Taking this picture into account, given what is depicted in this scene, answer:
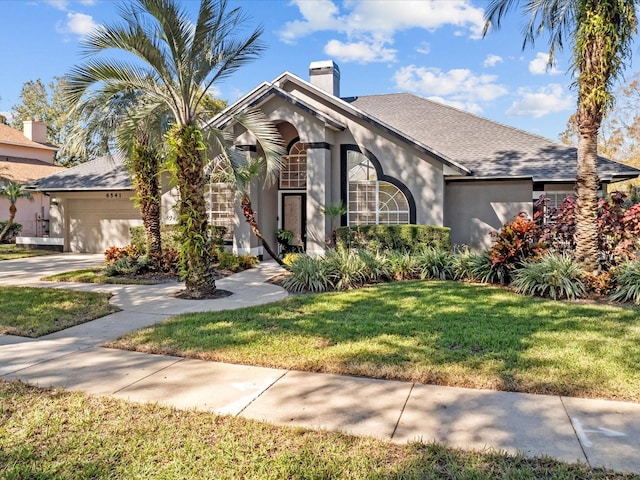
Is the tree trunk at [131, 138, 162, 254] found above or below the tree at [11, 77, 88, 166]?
below

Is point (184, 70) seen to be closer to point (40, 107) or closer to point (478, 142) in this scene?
point (478, 142)

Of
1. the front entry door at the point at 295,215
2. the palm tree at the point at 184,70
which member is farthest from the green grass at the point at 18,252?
the palm tree at the point at 184,70

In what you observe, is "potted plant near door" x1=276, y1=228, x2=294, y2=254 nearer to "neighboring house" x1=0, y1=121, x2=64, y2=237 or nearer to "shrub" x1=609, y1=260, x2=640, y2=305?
"shrub" x1=609, y1=260, x2=640, y2=305

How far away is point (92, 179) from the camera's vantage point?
1997 cm

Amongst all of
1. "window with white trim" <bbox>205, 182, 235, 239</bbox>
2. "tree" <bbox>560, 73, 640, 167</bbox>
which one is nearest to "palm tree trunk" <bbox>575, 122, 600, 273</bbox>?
"window with white trim" <bbox>205, 182, 235, 239</bbox>

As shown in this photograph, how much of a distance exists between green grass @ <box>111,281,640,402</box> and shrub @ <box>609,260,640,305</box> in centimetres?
69

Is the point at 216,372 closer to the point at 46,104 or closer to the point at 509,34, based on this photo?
the point at 509,34

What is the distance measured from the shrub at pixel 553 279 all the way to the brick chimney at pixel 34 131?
37.7 metres

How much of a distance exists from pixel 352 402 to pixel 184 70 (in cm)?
813

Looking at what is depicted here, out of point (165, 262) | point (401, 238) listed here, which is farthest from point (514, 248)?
point (165, 262)

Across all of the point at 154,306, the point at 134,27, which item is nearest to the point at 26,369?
the point at 154,306

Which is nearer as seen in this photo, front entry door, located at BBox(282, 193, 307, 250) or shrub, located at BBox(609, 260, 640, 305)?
shrub, located at BBox(609, 260, 640, 305)

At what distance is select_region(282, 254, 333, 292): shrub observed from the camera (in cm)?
1091

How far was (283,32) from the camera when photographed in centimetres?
1622
